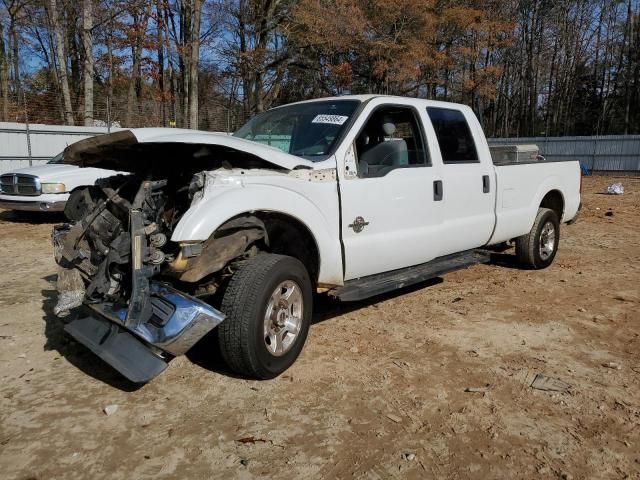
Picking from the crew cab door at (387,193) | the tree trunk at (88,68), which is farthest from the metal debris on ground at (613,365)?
the tree trunk at (88,68)

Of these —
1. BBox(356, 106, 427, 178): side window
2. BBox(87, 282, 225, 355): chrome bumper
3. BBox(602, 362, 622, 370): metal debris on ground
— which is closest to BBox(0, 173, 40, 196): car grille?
BBox(356, 106, 427, 178): side window


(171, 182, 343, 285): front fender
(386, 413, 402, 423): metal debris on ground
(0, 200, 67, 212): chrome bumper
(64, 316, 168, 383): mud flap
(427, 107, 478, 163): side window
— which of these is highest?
(427, 107, 478, 163): side window

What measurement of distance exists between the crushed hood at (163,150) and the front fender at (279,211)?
0.22m

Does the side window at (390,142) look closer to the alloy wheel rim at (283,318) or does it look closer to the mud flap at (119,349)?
the alloy wheel rim at (283,318)

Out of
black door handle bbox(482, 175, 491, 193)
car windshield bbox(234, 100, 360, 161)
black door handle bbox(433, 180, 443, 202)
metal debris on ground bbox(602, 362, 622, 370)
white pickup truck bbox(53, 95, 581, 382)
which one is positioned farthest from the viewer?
black door handle bbox(482, 175, 491, 193)

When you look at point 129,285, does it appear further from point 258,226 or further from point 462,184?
point 462,184

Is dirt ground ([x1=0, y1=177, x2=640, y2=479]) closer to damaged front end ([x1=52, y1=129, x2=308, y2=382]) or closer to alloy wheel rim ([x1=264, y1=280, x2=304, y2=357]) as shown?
alloy wheel rim ([x1=264, y1=280, x2=304, y2=357])

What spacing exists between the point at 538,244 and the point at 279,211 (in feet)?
13.8

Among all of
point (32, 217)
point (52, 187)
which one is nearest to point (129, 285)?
point (52, 187)

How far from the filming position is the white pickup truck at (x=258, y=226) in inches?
130

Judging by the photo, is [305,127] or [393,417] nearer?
[393,417]

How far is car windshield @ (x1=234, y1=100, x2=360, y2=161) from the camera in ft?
14.5

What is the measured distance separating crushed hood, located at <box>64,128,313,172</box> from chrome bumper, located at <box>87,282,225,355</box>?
0.97 metres

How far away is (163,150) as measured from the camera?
3.87 metres
